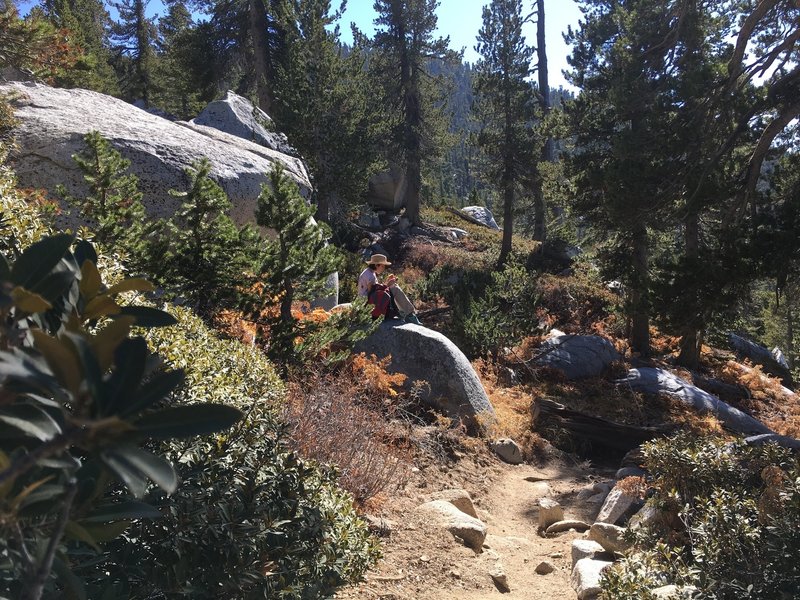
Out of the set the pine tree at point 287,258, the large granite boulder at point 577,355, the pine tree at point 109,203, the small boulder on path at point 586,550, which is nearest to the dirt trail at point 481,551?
the small boulder on path at point 586,550

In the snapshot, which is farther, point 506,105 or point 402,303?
point 506,105

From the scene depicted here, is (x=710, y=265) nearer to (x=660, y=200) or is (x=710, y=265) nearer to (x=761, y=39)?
(x=660, y=200)

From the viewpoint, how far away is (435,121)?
24.9 m

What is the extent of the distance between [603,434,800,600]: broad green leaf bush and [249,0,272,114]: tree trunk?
17.4 metres

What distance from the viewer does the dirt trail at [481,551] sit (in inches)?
164

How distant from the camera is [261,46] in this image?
19.2 m

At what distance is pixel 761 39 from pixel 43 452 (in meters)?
10.4

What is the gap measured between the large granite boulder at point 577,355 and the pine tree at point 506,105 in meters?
7.78

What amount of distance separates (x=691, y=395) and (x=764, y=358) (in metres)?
8.42

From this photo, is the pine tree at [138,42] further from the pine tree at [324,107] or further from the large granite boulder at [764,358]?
the large granite boulder at [764,358]

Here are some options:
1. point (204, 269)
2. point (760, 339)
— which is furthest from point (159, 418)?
point (760, 339)

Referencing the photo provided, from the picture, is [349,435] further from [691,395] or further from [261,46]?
[261,46]

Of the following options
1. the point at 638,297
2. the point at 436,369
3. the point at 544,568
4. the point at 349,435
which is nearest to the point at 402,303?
the point at 436,369

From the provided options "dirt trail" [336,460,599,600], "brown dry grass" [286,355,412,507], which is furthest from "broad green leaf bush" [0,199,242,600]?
"dirt trail" [336,460,599,600]
